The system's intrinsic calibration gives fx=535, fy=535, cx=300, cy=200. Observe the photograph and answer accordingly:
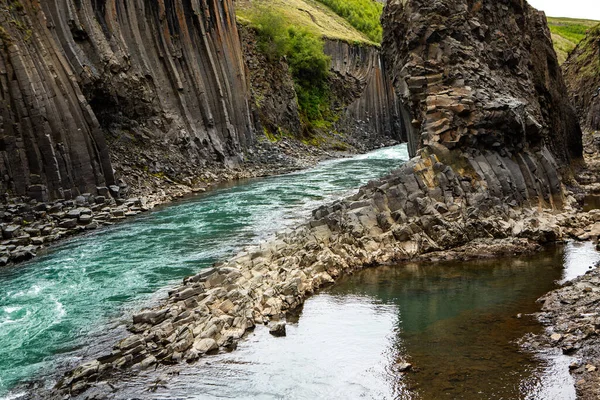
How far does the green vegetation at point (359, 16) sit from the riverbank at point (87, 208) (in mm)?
83292

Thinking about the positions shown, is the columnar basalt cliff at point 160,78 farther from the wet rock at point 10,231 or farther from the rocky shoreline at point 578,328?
the rocky shoreline at point 578,328

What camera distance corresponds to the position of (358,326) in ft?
50.8

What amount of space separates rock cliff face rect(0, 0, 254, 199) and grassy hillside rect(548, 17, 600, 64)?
77.1 meters

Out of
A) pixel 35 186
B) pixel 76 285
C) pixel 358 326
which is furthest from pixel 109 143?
pixel 358 326

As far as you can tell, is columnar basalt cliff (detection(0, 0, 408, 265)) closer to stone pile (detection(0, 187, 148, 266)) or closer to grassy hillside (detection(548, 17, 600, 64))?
stone pile (detection(0, 187, 148, 266))

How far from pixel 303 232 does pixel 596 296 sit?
11.5 meters

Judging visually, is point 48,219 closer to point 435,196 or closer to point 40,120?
point 40,120

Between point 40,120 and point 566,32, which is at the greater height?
point 566,32

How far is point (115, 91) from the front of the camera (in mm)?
38812

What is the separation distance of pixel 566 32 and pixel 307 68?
84.8m

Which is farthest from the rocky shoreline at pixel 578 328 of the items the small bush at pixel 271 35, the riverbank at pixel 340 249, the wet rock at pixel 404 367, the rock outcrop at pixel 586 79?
the small bush at pixel 271 35

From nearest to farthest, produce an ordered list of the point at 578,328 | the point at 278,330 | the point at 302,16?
the point at 578,328, the point at 278,330, the point at 302,16

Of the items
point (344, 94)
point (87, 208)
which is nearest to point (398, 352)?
point (87, 208)

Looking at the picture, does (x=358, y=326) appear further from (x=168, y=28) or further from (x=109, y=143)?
(x=168, y=28)
